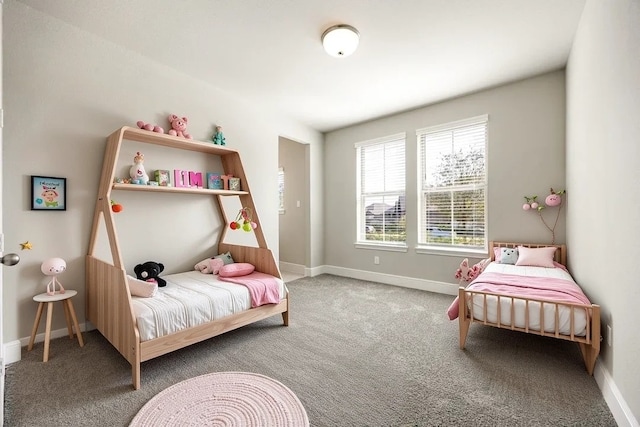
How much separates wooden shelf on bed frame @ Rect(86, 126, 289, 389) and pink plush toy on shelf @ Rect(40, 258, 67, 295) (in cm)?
19

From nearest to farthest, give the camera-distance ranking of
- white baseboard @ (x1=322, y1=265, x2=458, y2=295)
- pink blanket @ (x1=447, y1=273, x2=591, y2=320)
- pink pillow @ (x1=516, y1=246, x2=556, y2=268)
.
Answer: pink blanket @ (x1=447, y1=273, x2=591, y2=320)
pink pillow @ (x1=516, y1=246, x2=556, y2=268)
white baseboard @ (x1=322, y1=265, x2=458, y2=295)

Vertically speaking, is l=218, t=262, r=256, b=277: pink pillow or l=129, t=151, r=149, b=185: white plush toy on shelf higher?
l=129, t=151, r=149, b=185: white plush toy on shelf

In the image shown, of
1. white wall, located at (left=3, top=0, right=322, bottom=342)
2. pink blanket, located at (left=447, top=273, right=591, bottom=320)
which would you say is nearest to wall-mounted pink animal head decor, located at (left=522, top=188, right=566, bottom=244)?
pink blanket, located at (left=447, top=273, right=591, bottom=320)

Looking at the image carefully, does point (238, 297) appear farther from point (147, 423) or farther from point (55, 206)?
point (55, 206)

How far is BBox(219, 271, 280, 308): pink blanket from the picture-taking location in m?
2.48

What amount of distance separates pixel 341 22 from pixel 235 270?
231 cm

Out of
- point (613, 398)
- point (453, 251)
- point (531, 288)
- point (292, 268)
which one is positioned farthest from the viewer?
point (292, 268)

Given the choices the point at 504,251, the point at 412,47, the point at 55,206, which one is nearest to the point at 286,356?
the point at 55,206

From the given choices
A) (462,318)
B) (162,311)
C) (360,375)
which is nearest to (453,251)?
(462,318)

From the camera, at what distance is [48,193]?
7.61ft

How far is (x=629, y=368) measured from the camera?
4.64 feet

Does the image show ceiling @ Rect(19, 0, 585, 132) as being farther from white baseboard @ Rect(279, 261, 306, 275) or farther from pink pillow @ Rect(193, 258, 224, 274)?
white baseboard @ Rect(279, 261, 306, 275)

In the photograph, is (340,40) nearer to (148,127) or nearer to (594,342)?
(148,127)

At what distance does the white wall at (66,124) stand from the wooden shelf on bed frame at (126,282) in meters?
0.15
